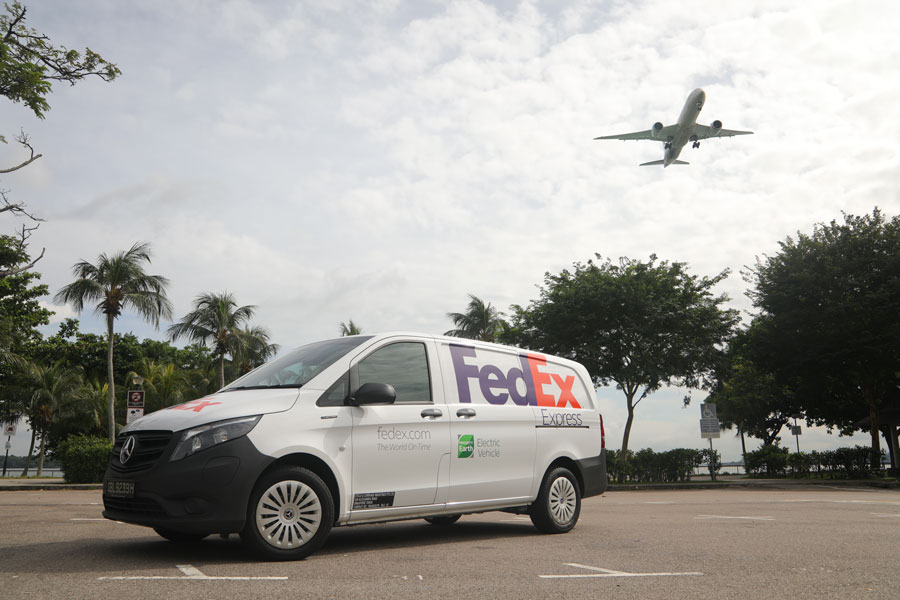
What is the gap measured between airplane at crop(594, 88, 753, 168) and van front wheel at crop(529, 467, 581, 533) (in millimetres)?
26920

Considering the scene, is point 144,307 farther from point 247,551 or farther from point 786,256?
point 247,551

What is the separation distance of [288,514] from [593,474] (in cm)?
439

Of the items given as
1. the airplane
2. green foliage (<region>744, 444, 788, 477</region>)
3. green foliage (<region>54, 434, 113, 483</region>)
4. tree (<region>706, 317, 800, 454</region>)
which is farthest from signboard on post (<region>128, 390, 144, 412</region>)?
green foliage (<region>744, 444, 788, 477</region>)

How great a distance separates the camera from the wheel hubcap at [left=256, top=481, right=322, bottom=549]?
19.6 ft

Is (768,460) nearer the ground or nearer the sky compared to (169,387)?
nearer the ground

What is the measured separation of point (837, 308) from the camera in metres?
27.4

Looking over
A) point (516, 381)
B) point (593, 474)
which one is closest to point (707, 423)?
point (593, 474)

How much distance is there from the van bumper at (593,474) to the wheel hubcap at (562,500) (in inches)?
9.7

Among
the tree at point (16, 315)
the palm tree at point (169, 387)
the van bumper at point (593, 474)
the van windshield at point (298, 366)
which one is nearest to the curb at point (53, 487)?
the tree at point (16, 315)

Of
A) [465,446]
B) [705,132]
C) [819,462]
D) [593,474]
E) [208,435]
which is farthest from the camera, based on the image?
[705,132]

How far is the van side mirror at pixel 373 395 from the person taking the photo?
659 centimetres

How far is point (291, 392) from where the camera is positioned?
6449mm

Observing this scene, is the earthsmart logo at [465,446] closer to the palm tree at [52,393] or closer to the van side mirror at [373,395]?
the van side mirror at [373,395]

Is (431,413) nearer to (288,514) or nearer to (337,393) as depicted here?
(337,393)
